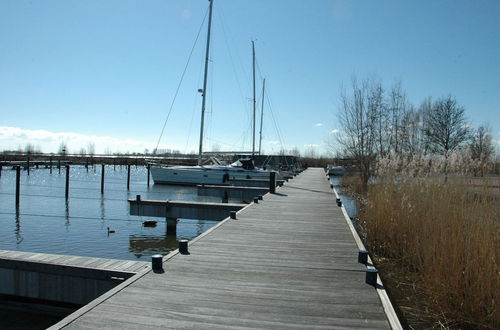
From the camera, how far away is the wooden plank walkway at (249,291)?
3.35 m

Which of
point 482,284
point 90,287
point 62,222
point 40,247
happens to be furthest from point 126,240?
point 482,284

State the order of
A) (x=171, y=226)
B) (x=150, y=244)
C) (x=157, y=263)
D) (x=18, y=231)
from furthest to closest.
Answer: (x=171, y=226) → (x=18, y=231) → (x=150, y=244) → (x=157, y=263)

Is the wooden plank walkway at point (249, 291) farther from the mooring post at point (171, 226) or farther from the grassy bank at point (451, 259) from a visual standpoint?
the mooring post at point (171, 226)

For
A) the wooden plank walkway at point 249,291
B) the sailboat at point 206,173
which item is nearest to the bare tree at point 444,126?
the sailboat at point 206,173

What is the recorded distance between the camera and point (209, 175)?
30.6m

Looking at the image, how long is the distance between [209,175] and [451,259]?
26446 millimetres

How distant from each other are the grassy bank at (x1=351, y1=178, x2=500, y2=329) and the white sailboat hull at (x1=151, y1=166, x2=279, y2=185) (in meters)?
22.8

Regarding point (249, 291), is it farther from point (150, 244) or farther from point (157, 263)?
point (150, 244)

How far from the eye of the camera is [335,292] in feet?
13.7

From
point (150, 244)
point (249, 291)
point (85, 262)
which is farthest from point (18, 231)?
point (249, 291)

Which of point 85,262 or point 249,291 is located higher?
point 249,291

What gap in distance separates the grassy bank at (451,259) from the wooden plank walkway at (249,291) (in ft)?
3.30

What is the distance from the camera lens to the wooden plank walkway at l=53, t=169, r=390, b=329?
11.0 ft

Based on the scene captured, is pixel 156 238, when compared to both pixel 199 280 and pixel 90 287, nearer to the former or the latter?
pixel 90 287
